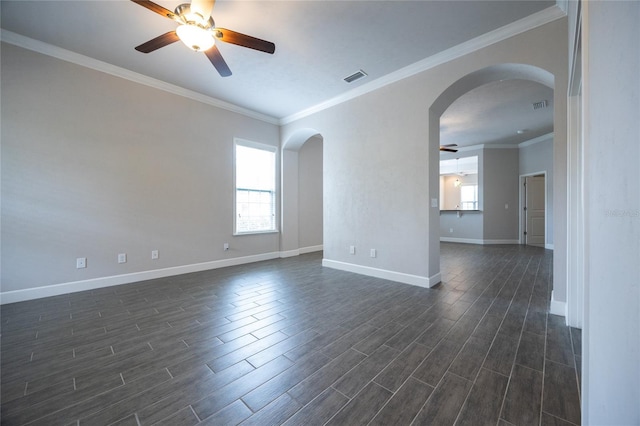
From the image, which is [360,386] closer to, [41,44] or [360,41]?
[360,41]

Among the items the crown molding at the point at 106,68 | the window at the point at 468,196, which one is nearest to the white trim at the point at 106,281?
the crown molding at the point at 106,68

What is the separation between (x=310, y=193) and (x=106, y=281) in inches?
166

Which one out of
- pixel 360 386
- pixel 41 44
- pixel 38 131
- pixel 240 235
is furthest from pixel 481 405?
pixel 41 44

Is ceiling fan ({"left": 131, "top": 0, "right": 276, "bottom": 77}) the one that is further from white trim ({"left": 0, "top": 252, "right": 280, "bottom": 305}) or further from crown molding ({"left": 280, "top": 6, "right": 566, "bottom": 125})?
white trim ({"left": 0, "top": 252, "right": 280, "bottom": 305})

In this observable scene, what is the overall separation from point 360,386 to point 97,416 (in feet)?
4.58

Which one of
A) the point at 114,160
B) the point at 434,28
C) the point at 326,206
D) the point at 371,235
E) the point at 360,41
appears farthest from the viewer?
the point at 326,206

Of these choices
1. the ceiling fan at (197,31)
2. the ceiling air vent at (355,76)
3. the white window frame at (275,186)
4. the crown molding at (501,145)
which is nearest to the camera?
the ceiling fan at (197,31)

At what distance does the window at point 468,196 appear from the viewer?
9695 mm

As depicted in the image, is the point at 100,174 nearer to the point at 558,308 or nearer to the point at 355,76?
the point at 355,76

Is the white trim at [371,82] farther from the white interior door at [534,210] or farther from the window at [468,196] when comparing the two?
the window at [468,196]

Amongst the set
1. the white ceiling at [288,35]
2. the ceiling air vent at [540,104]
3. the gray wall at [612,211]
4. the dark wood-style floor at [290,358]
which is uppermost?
the ceiling air vent at [540,104]

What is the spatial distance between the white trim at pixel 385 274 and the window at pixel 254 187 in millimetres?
1713

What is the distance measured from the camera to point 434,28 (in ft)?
8.54

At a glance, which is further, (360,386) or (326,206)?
(326,206)
